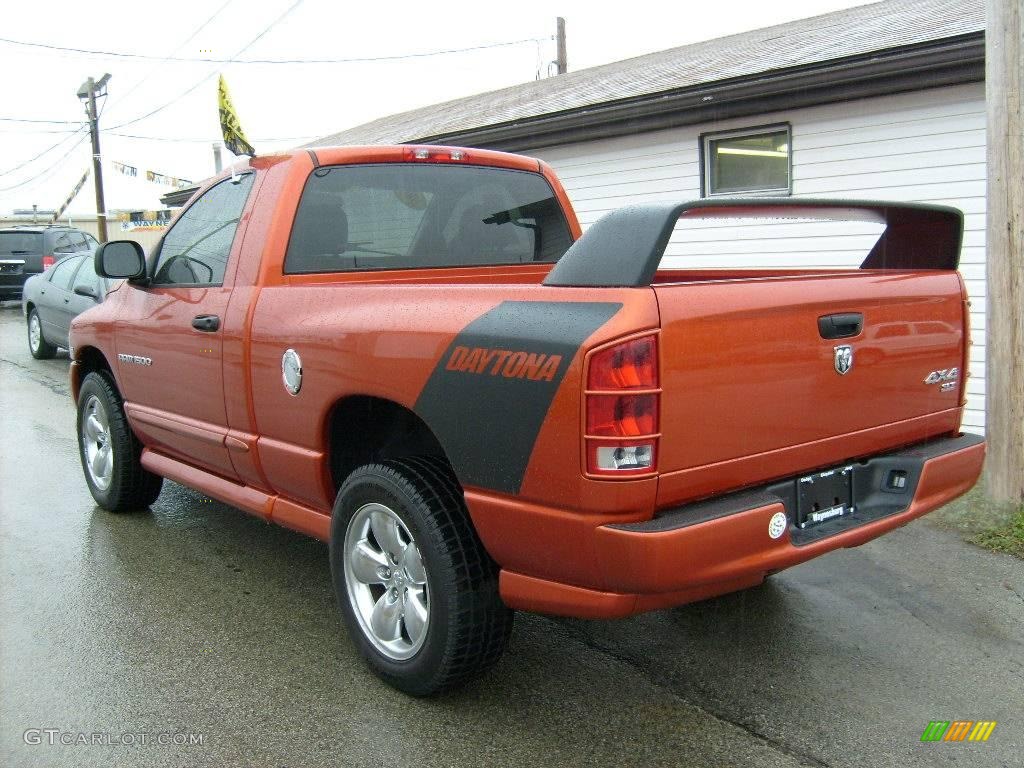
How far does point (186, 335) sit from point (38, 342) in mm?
10043

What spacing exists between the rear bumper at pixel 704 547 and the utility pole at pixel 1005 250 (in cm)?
221

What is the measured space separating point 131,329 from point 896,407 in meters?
3.64

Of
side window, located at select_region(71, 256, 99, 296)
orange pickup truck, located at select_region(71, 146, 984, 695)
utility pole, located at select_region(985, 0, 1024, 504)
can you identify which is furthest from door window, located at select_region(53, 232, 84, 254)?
utility pole, located at select_region(985, 0, 1024, 504)

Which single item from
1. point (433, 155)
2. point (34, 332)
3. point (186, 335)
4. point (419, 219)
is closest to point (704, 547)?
point (419, 219)

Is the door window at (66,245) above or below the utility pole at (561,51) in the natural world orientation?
below

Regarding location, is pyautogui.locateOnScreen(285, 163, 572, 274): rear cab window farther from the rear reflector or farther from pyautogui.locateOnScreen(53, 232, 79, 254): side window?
pyautogui.locateOnScreen(53, 232, 79, 254): side window

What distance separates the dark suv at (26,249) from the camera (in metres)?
19.9

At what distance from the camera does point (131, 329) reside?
190 inches

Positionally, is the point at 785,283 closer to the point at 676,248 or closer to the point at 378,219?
the point at 378,219

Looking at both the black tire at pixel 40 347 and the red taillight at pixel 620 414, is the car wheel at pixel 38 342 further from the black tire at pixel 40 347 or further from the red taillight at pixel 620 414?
the red taillight at pixel 620 414

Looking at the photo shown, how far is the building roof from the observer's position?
745 cm

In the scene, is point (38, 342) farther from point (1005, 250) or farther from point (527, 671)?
point (1005, 250)

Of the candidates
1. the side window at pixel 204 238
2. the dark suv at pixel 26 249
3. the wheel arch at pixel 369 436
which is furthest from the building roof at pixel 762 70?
the dark suv at pixel 26 249

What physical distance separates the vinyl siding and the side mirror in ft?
19.4
